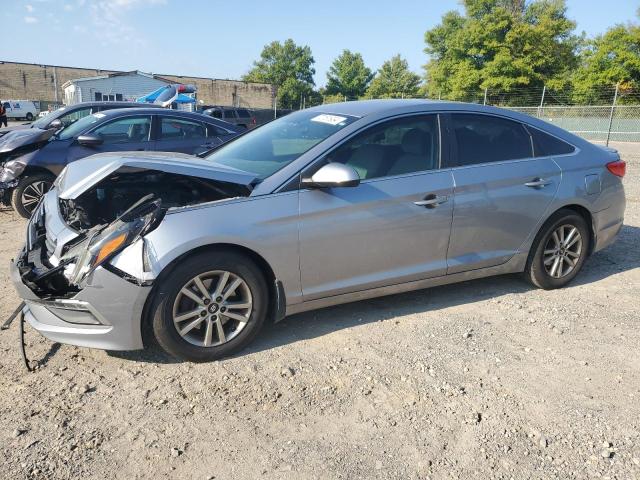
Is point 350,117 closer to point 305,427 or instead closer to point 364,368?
point 364,368

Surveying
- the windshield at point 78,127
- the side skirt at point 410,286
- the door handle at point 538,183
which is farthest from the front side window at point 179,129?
the door handle at point 538,183

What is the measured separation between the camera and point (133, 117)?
771cm

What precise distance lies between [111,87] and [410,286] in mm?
47863

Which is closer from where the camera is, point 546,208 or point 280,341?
point 280,341

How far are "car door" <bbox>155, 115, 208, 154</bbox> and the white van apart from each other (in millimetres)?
40743

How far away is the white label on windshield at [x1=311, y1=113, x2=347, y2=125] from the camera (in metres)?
3.90

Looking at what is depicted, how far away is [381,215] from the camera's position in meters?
3.65

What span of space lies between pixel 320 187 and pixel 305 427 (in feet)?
4.96

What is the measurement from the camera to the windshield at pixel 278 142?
3.69 m

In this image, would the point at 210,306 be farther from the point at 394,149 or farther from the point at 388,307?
the point at 394,149

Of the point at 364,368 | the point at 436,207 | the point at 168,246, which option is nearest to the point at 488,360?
the point at 364,368

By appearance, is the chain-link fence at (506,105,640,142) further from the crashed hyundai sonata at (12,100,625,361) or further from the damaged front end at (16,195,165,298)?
the damaged front end at (16,195,165,298)

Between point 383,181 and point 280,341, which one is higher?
Answer: point 383,181

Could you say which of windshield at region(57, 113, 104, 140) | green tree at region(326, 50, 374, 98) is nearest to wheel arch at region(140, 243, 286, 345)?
windshield at region(57, 113, 104, 140)
